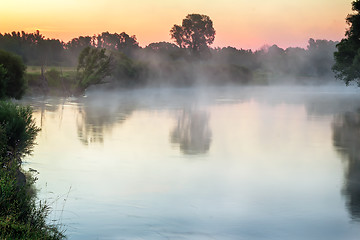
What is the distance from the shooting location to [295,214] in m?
18.4

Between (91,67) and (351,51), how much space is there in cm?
5070

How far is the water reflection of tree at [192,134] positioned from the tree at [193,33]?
136 meters

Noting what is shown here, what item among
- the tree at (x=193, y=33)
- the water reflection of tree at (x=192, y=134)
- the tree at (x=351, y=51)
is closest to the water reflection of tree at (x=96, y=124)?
the water reflection of tree at (x=192, y=134)

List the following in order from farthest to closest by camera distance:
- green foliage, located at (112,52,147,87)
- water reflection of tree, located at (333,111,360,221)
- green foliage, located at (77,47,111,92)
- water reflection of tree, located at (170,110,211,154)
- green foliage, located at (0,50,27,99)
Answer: green foliage, located at (112,52,147,87)
green foliage, located at (77,47,111,92)
green foliage, located at (0,50,27,99)
water reflection of tree, located at (170,110,211,154)
water reflection of tree, located at (333,111,360,221)

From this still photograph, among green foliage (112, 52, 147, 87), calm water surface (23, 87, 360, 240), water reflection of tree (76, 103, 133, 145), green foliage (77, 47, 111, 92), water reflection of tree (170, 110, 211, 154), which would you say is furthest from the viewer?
green foliage (112, 52, 147, 87)

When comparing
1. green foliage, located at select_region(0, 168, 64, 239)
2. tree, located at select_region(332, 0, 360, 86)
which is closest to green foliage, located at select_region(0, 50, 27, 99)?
green foliage, located at select_region(0, 168, 64, 239)

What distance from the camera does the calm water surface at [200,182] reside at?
55.3 feet

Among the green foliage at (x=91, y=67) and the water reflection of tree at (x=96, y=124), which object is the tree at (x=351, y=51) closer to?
the water reflection of tree at (x=96, y=124)

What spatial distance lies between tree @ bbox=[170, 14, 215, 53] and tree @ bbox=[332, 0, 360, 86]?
11049cm

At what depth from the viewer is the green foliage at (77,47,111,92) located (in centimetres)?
10638

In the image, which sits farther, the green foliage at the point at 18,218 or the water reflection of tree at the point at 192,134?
the water reflection of tree at the point at 192,134

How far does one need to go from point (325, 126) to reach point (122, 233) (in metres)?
38.6

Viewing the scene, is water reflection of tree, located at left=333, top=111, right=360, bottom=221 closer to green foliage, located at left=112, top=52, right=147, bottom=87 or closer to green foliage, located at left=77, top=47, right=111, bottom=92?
green foliage, located at left=77, top=47, right=111, bottom=92

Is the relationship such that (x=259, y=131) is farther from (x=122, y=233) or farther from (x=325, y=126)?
(x=122, y=233)
